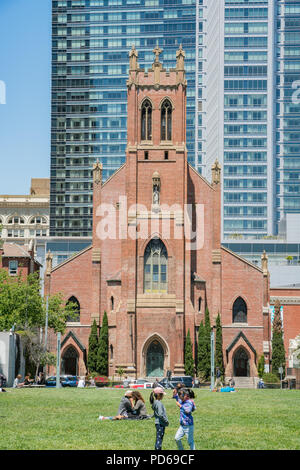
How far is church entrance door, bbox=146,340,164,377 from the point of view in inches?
2884

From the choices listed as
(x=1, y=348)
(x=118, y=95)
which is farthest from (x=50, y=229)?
(x=1, y=348)

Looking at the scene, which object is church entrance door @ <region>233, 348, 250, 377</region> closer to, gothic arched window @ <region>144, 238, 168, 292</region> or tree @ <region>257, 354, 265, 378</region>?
tree @ <region>257, 354, 265, 378</region>

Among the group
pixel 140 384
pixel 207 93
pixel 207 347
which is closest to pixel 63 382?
pixel 140 384

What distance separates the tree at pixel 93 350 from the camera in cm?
7338

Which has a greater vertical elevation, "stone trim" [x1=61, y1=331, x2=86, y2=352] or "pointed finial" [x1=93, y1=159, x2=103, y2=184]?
"pointed finial" [x1=93, y1=159, x2=103, y2=184]

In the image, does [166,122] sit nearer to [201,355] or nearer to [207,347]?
[207,347]

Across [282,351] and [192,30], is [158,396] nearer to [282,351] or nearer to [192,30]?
[282,351]

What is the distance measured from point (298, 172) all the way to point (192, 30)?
3614 centimetres

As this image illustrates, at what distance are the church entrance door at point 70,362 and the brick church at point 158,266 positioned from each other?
9cm

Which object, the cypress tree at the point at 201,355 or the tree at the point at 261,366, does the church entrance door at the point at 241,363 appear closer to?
the tree at the point at 261,366

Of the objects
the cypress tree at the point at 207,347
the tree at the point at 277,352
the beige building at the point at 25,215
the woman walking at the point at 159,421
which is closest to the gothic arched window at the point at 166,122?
the cypress tree at the point at 207,347

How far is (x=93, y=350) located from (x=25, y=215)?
9622cm

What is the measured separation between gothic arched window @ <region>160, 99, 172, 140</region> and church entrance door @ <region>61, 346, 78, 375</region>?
67.2 feet

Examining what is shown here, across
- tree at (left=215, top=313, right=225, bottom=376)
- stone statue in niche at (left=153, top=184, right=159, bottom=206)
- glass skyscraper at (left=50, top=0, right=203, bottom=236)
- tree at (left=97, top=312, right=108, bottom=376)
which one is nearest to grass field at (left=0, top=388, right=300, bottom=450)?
tree at (left=97, top=312, right=108, bottom=376)
